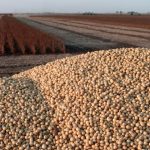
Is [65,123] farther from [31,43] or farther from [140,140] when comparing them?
[31,43]

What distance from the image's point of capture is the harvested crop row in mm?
4629

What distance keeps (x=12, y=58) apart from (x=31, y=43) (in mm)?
2821

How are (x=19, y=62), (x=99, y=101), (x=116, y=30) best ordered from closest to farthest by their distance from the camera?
(x=99, y=101) < (x=19, y=62) < (x=116, y=30)

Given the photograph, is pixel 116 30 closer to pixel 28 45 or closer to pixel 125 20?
pixel 28 45

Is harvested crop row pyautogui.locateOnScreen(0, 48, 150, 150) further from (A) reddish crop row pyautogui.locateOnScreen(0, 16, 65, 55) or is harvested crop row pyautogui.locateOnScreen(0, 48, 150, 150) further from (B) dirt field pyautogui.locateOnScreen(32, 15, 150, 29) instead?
(B) dirt field pyautogui.locateOnScreen(32, 15, 150, 29)

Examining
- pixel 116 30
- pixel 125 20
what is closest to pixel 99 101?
pixel 116 30

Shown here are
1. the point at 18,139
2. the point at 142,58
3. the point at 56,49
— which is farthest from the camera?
the point at 56,49

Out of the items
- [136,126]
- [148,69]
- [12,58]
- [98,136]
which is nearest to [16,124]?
[98,136]

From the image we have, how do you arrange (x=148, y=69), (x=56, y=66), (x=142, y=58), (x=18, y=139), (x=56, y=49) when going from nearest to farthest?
(x=18, y=139) → (x=148, y=69) → (x=142, y=58) → (x=56, y=66) → (x=56, y=49)

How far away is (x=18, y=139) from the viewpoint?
16.2 feet

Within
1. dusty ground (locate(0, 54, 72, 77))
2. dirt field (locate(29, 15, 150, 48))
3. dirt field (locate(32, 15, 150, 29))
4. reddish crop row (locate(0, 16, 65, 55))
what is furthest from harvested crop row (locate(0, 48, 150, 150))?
dirt field (locate(32, 15, 150, 29))

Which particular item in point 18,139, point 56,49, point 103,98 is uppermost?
point 103,98

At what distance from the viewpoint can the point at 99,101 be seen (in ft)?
16.7

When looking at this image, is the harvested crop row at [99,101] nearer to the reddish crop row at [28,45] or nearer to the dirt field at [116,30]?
the reddish crop row at [28,45]
